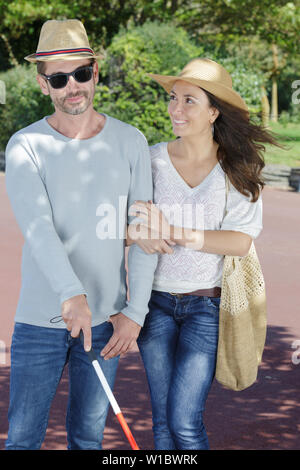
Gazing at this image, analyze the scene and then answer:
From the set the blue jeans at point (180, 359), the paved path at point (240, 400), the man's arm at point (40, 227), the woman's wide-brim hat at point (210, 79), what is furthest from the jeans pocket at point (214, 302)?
the paved path at point (240, 400)

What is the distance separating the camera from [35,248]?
2697mm

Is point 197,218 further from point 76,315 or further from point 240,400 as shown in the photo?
point 240,400

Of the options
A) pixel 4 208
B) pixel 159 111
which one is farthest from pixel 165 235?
pixel 159 111

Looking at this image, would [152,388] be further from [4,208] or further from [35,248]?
[4,208]

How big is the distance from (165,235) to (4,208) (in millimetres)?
9988

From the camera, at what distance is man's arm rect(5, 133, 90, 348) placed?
8.64 feet

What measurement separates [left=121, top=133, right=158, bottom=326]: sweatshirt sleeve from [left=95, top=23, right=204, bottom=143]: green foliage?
13.1m

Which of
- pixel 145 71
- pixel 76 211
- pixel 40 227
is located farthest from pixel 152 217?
pixel 145 71

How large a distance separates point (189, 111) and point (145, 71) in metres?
13.7

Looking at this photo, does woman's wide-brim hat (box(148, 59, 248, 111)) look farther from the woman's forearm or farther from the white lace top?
the woman's forearm

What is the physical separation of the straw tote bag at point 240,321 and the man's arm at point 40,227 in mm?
664

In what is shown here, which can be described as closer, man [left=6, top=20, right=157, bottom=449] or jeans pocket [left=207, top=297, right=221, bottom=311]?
man [left=6, top=20, right=157, bottom=449]

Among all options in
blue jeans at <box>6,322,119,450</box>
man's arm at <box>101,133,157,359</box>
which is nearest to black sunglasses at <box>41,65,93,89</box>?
man's arm at <box>101,133,157,359</box>

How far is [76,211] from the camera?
2.77 metres
